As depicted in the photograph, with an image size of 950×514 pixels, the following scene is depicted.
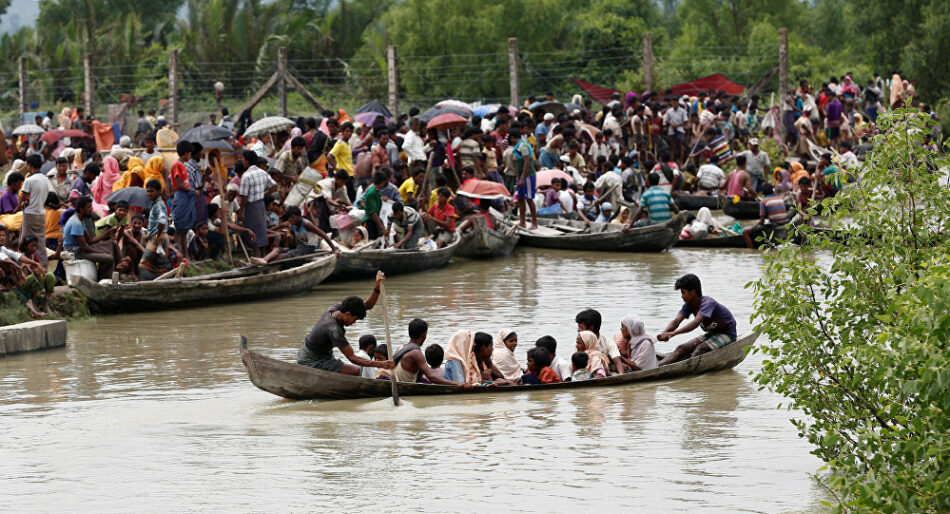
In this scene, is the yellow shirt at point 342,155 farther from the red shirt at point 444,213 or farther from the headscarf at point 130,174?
the headscarf at point 130,174

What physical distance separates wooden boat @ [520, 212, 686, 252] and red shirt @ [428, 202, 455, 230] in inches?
87.6

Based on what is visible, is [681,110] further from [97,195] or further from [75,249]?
[75,249]

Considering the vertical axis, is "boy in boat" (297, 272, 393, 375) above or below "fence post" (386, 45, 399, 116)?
below

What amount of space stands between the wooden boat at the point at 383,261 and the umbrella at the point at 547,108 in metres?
7.48

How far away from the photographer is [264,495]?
774 centimetres

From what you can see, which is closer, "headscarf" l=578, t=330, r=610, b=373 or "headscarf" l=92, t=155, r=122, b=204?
"headscarf" l=578, t=330, r=610, b=373

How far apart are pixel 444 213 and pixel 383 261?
1621 mm

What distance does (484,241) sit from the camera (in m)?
18.6

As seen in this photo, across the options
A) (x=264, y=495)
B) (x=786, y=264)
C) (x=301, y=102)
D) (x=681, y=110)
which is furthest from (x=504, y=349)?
(x=301, y=102)

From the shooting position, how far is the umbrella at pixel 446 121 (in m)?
19.0

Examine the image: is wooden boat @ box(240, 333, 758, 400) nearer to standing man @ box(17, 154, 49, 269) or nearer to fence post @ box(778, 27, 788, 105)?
standing man @ box(17, 154, 49, 269)

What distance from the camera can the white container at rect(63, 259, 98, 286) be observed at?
1377cm

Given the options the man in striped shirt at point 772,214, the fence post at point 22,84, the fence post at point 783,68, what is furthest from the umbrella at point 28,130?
the fence post at point 783,68

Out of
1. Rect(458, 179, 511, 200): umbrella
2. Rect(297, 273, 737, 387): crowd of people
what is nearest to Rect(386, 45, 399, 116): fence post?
Rect(458, 179, 511, 200): umbrella
